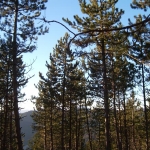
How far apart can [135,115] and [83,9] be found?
2327 cm

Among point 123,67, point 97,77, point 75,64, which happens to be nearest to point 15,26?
point 97,77

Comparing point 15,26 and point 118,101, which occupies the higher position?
point 15,26

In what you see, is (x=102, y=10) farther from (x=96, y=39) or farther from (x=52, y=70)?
(x=52, y=70)

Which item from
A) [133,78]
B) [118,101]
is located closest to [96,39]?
[133,78]

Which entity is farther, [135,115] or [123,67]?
[135,115]

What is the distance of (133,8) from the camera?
40.9ft

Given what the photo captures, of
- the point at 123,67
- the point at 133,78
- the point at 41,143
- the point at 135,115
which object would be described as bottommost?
the point at 41,143

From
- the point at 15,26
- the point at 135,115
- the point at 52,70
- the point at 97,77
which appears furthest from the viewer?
the point at 135,115

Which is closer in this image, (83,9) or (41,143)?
(83,9)

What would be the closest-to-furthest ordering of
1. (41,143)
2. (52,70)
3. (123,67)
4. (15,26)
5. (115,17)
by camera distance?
(15,26)
(115,17)
(123,67)
(52,70)
(41,143)

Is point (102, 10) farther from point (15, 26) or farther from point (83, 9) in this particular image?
point (15, 26)

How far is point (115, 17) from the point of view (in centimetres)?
1339

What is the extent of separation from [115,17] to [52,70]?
400 inches

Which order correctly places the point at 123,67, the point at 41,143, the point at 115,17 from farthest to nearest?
the point at 41,143, the point at 123,67, the point at 115,17
